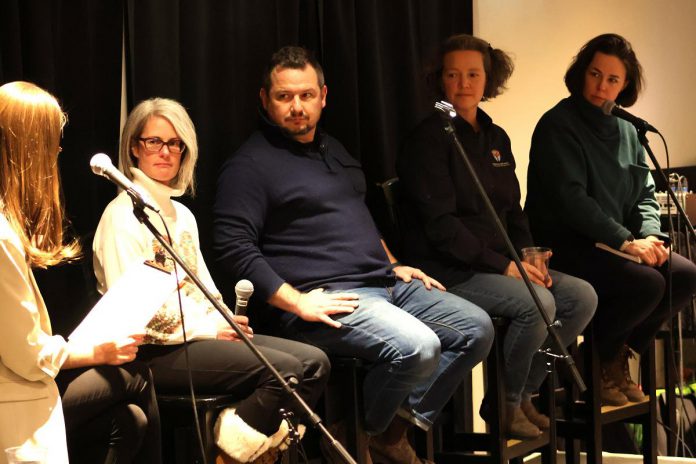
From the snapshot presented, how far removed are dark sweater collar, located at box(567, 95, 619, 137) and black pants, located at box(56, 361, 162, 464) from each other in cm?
244

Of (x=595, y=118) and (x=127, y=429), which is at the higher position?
(x=595, y=118)

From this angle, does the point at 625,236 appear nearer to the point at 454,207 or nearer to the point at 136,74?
the point at 454,207

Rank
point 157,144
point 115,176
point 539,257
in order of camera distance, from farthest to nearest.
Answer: point 539,257 < point 157,144 < point 115,176

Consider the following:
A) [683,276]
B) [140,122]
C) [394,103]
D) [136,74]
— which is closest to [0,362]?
[140,122]

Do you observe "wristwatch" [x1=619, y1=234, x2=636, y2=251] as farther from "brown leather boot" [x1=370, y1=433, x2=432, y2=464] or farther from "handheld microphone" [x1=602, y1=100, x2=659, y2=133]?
"brown leather boot" [x1=370, y1=433, x2=432, y2=464]

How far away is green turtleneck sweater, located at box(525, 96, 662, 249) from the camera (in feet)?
13.6

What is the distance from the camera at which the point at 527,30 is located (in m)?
5.40

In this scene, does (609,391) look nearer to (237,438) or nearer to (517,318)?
(517,318)

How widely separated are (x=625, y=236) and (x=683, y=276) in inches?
13.3

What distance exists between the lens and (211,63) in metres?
3.71

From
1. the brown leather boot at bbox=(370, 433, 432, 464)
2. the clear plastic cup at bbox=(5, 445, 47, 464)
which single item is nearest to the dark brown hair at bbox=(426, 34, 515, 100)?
the brown leather boot at bbox=(370, 433, 432, 464)

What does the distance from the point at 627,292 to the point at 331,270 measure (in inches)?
52.2

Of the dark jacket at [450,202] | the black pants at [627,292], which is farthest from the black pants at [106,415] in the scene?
the black pants at [627,292]

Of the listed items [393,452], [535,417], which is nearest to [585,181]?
[535,417]
